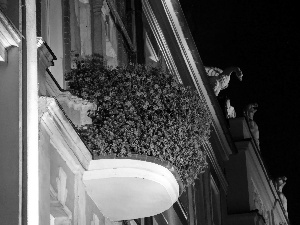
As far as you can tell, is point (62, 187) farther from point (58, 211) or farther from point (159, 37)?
point (159, 37)

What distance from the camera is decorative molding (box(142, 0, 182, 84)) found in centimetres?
2680

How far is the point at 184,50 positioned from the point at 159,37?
2.05m

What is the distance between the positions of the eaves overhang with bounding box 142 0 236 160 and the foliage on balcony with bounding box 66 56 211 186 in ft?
25.5

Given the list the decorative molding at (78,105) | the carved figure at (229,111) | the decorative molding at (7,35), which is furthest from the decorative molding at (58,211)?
the carved figure at (229,111)

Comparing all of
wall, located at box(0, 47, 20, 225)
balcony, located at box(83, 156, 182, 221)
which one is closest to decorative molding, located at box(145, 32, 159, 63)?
balcony, located at box(83, 156, 182, 221)

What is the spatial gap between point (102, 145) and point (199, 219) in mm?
15147

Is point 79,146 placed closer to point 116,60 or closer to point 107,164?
point 107,164

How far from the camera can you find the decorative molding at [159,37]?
26797 mm

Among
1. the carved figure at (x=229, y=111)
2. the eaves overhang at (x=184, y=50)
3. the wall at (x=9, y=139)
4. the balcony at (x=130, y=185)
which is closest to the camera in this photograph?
the wall at (x=9, y=139)

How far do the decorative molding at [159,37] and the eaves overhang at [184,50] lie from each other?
0.30 feet

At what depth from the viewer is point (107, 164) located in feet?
55.7

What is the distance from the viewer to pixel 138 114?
17.9 meters

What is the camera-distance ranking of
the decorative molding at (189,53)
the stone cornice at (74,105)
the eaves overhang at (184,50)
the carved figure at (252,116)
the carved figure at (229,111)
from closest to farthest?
the stone cornice at (74,105), the eaves overhang at (184,50), the decorative molding at (189,53), the carved figure at (229,111), the carved figure at (252,116)

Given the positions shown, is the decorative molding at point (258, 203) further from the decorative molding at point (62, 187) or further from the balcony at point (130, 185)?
the decorative molding at point (62, 187)
